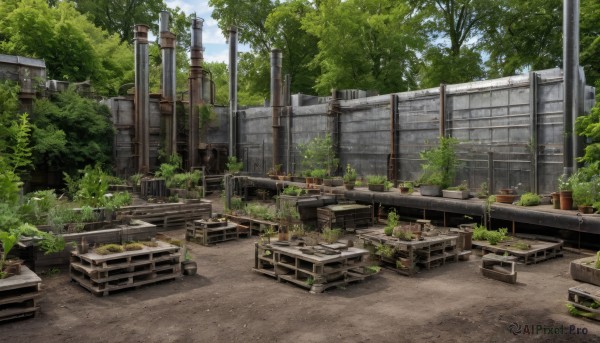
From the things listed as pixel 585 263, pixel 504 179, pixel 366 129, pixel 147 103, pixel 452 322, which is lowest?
pixel 452 322

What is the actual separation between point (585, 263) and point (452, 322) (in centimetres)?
336

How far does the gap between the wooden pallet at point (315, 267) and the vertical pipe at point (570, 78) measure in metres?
7.66

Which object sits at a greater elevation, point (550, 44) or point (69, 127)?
point (550, 44)

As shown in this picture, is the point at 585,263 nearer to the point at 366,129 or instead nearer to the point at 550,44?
the point at 366,129

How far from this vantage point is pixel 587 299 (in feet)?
23.3

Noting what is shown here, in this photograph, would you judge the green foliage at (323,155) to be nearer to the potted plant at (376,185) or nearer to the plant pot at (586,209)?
the potted plant at (376,185)

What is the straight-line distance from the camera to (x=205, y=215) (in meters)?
15.9

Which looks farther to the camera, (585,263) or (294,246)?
(294,246)

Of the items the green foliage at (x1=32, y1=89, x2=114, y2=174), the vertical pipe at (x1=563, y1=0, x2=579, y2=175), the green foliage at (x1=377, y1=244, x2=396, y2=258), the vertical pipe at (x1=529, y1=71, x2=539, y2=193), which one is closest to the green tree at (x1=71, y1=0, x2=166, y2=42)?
the green foliage at (x1=32, y1=89, x2=114, y2=174)

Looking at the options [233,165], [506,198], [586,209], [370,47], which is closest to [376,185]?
[506,198]

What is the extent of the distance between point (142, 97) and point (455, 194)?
17.1 metres

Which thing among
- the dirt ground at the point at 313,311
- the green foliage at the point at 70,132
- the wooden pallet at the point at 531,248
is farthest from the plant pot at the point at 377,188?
the green foliage at the point at 70,132

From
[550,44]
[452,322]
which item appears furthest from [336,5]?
[452,322]

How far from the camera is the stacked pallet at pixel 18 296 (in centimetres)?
700
